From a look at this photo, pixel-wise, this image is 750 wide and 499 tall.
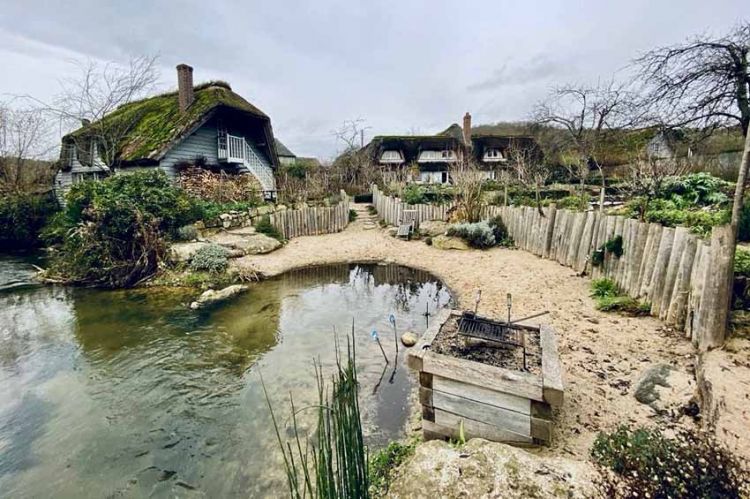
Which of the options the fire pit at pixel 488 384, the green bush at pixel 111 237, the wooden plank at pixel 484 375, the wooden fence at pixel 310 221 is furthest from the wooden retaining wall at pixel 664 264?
the green bush at pixel 111 237

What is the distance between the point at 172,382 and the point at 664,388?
18.9 feet

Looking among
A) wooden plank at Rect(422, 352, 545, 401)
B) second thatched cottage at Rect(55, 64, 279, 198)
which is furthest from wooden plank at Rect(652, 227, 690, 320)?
second thatched cottage at Rect(55, 64, 279, 198)

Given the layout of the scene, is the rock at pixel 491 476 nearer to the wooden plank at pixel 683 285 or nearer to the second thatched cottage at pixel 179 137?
the wooden plank at pixel 683 285

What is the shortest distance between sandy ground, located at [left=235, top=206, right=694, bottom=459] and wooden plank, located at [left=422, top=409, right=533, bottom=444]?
0.27 m

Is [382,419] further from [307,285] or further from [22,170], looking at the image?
[22,170]

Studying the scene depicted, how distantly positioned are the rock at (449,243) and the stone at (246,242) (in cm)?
557

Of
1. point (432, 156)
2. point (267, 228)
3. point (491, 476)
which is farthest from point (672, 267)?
point (432, 156)

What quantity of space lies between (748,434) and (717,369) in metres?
1.03

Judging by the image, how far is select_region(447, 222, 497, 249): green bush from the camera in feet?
36.5

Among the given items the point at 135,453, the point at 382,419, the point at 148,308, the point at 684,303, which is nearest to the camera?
the point at 135,453

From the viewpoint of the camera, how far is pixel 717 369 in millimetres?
3268

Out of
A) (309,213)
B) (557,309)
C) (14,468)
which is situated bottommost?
(14,468)

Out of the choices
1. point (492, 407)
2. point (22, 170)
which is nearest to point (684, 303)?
point (492, 407)

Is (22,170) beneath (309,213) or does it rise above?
above
